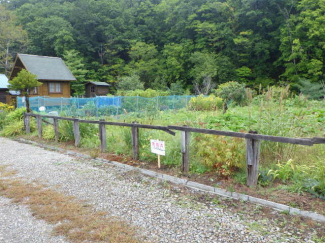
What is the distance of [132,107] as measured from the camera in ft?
59.5

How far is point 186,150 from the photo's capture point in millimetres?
4828

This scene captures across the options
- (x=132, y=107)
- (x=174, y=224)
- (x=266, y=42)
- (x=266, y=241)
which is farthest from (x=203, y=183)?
(x=266, y=42)

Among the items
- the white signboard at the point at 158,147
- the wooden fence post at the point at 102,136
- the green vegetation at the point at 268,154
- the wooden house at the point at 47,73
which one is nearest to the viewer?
the green vegetation at the point at 268,154

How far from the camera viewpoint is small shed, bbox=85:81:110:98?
29734 mm

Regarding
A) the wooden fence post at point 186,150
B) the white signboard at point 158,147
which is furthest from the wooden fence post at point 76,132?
the wooden fence post at point 186,150

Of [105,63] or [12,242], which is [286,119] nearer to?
[12,242]

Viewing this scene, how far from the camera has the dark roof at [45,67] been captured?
23625mm

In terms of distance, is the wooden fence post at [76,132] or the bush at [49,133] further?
the bush at [49,133]

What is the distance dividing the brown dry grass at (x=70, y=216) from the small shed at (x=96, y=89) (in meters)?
26.0

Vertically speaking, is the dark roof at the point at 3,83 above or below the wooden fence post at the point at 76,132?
above

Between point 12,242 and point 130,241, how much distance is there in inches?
53.0

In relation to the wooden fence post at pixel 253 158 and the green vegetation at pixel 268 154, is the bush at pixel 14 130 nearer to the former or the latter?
the green vegetation at pixel 268 154

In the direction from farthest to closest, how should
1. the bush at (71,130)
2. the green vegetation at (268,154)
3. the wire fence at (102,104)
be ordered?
1. the wire fence at (102,104)
2. the bush at (71,130)
3. the green vegetation at (268,154)

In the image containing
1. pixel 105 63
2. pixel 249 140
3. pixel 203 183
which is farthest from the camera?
pixel 105 63
